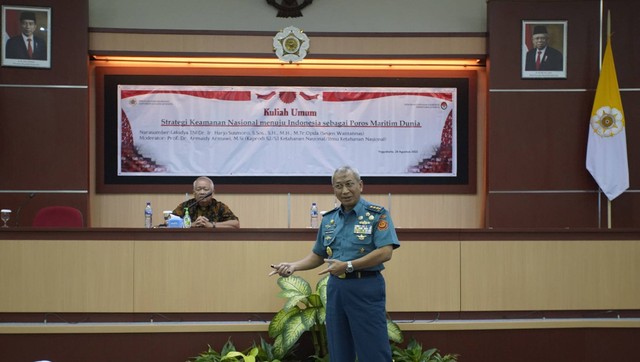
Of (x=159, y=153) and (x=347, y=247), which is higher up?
(x=159, y=153)

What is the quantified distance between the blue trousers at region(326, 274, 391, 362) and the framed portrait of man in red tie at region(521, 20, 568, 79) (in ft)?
16.2

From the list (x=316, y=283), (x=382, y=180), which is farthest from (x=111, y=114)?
(x=316, y=283)

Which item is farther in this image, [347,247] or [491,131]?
[491,131]

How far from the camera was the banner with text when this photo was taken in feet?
31.4

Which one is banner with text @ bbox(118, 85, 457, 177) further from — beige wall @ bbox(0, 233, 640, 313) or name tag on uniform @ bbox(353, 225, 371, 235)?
name tag on uniform @ bbox(353, 225, 371, 235)

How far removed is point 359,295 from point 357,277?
11 cm

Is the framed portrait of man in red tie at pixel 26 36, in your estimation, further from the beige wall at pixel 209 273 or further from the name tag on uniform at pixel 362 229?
the name tag on uniform at pixel 362 229

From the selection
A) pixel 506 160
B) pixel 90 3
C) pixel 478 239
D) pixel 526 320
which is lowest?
pixel 526 320

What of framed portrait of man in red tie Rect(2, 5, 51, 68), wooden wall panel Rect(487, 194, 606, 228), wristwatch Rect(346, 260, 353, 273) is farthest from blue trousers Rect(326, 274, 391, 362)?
framed portrait of man in red tie Rect(2, 5, 51, 68)

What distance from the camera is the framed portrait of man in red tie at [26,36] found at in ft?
29.8

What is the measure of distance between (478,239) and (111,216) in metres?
4.35

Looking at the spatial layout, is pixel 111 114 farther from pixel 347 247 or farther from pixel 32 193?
pixel 347 247

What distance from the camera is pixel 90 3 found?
942cm

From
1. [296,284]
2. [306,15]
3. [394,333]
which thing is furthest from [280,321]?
[306,15]
